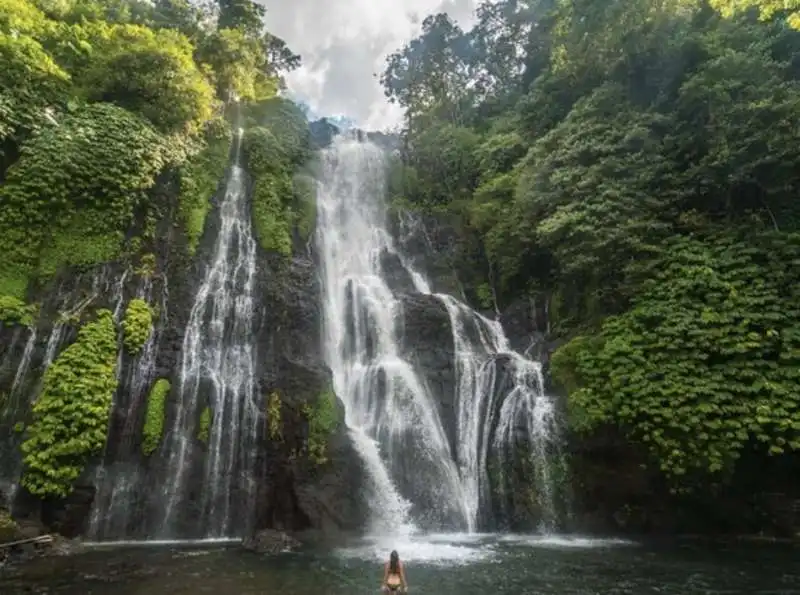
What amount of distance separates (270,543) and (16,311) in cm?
878

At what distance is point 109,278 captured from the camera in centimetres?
1488

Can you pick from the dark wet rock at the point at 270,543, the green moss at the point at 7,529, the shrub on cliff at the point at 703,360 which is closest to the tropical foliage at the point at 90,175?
the green moss at the point at 7,529

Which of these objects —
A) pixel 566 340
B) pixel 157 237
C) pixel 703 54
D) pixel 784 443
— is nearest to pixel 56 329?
pixel 157 237

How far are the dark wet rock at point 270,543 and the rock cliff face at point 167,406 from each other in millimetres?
1001

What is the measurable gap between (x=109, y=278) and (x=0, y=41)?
8462 millimetres

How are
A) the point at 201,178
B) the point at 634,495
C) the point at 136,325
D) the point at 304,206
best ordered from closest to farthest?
the point at 634,495
the point at 136,325
the point at 201,178
the point at 304,206

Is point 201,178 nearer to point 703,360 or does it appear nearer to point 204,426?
point 204,426

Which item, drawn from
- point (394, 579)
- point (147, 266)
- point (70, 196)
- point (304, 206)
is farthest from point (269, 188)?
point (394, 579)

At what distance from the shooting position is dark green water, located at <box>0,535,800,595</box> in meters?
7.93

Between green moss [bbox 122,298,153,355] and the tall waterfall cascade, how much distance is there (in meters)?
5.23

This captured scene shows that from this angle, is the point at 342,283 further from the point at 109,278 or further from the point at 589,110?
the point at 589,110

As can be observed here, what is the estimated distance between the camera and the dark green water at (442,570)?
793 centimetres

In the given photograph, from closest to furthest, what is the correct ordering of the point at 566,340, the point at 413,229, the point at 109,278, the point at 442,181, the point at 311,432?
the point at 311,432, the point at 109,278, the point at 566,340, the point at 413,229, the point at 442,181

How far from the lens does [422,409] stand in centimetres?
1506
